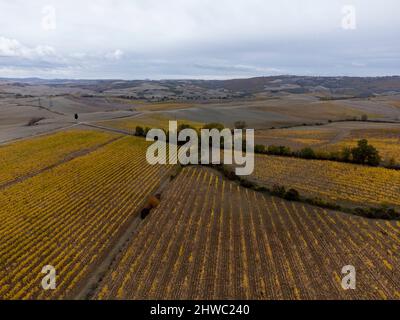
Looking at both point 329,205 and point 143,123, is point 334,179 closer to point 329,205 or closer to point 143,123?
point 329,205

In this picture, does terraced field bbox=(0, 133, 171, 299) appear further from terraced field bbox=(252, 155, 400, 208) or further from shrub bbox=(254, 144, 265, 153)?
shrub bbox=(254, 144, 265, 153)

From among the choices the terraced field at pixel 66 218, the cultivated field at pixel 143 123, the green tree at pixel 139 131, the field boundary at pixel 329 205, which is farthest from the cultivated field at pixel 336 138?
the terraced field at pixel 66 218

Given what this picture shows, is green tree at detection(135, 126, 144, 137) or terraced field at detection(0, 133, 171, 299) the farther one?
green tree at detection(135, 126, 144, 137)

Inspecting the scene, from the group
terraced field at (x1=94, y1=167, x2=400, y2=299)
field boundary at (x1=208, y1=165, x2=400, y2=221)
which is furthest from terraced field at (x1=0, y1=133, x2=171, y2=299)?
field boundary at (x1=208, y1=165, x2=400, y2=221)

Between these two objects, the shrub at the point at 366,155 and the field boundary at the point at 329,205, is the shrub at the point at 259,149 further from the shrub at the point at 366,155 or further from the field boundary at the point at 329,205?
the field boundary at the point at 329,205

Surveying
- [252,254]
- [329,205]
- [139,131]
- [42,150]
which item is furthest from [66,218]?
[139,131]

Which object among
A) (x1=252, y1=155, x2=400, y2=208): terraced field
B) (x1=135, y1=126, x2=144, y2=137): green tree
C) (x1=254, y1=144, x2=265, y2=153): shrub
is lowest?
(x1=252, y1=155, x2=400, y2=208): terraced field
